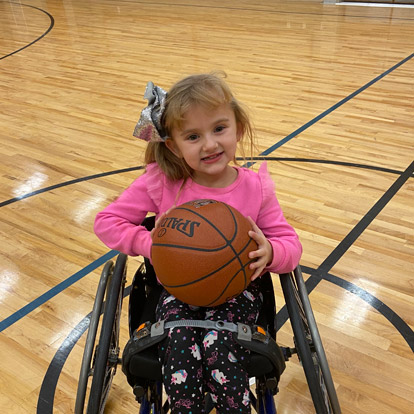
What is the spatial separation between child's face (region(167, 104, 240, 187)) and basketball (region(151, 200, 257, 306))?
0.50ft

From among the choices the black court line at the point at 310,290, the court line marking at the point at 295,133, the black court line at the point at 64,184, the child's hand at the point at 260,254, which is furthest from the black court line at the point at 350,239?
the black court line at the point at 64,184

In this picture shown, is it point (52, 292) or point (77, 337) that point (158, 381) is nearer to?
point (77, 337)

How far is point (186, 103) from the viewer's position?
52.7 inches

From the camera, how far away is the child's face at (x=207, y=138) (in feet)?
4.47

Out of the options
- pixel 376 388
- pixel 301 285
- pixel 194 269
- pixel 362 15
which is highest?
pixel 194 269

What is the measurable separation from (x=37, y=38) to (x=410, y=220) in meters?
7.25

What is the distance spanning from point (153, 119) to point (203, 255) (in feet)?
1.35

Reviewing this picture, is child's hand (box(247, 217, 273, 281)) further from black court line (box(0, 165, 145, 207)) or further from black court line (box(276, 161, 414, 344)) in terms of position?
black court line (box(0, 165, 145, 207))

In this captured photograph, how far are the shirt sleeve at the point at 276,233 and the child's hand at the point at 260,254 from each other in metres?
0.02

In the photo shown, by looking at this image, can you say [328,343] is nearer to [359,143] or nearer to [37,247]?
[37,247]

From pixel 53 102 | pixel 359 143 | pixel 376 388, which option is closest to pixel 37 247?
pixel 376 388

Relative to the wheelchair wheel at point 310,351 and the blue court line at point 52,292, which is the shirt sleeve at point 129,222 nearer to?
the wheelchair wheel at point 310,351

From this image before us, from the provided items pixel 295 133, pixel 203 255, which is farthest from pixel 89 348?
pixel 295 133

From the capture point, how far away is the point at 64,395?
182 cm
